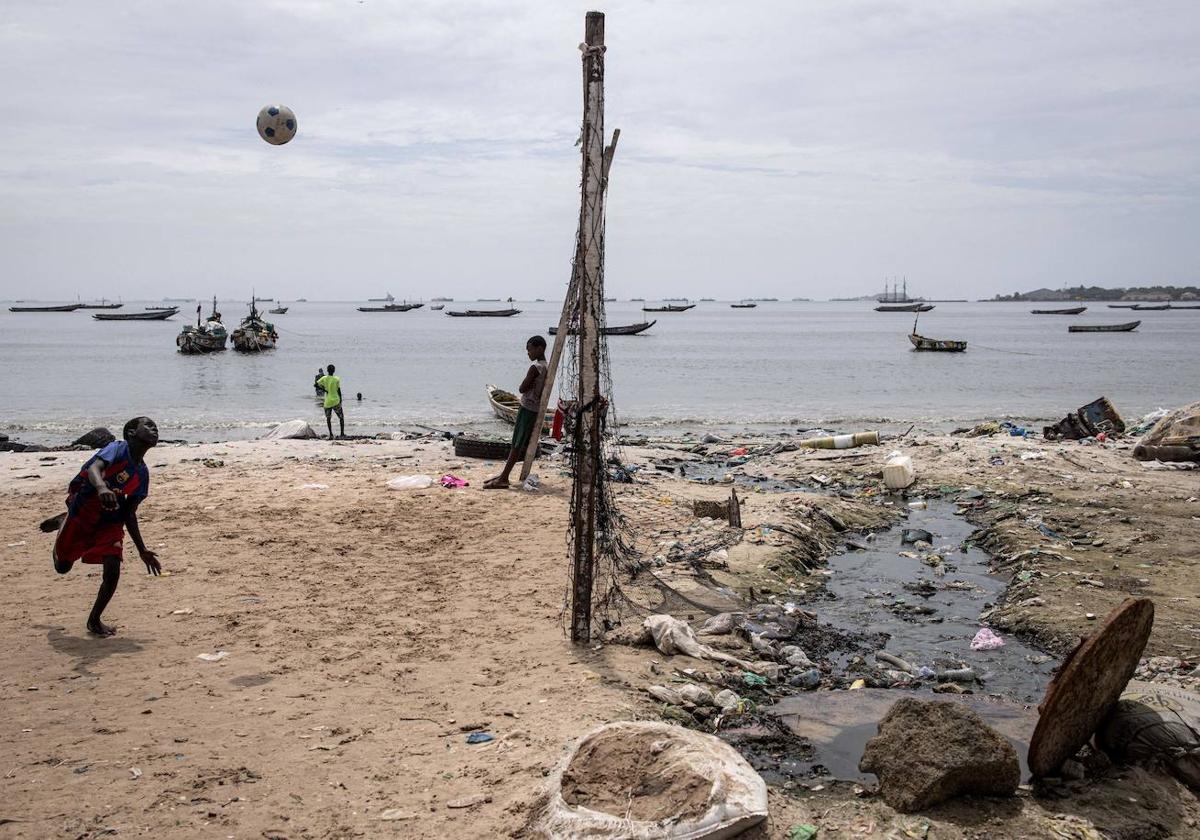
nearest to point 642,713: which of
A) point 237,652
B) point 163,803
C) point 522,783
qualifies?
point 522,783

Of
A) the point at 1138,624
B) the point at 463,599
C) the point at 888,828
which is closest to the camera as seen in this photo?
the point at 888,828

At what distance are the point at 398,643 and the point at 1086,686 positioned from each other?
3.88m

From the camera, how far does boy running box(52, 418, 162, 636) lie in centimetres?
531

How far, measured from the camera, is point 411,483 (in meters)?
10.6

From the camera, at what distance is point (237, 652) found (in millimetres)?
5512

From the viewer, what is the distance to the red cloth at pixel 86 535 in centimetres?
538

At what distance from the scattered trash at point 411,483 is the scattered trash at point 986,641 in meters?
6.32

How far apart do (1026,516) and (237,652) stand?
8.05 m

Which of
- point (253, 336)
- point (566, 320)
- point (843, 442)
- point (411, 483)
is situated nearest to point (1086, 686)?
point (566, 320)

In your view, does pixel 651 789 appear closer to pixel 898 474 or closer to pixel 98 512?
pixel 98 512

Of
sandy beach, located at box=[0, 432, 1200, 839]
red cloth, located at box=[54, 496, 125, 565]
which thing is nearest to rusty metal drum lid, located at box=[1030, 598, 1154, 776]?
sandy beach, located at box=[0, 432, 1200, 839]

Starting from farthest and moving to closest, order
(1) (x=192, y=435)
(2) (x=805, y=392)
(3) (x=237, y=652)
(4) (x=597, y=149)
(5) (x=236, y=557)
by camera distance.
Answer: (2) (x=805, y=392) < (1) (x=192, y=435) < (5) (x=236, y=557) < (3) (x=237, y=652) < (4) (x=597, y=149)

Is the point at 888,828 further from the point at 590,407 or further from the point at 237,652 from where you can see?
the point at 237,652

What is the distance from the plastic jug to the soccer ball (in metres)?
8.63
